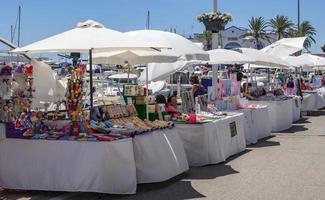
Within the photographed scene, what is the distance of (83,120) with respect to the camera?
308 inches

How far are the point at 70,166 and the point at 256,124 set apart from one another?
285 inches

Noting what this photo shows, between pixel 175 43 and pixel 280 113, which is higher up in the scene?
pixel 175 43

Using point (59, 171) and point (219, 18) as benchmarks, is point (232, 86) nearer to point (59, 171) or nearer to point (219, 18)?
point (219, 18)

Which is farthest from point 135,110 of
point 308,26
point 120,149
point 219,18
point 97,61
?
point 308,26

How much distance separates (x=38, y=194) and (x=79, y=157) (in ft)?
3.18

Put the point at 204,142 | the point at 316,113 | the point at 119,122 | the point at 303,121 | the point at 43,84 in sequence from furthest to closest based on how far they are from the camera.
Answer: the point at 316,113, the point at 303,121, the point at 43,84, the point at 204,142, the point at 119,122

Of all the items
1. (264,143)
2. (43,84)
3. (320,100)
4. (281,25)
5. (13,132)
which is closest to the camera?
(13,132)

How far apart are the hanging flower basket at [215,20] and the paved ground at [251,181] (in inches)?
205

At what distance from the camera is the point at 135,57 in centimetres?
1108

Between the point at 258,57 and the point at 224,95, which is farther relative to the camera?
the point at 258,57

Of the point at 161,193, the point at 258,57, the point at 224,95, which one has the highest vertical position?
the point at 258,57

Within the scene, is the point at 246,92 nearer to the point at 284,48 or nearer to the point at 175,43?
the point at 175,43

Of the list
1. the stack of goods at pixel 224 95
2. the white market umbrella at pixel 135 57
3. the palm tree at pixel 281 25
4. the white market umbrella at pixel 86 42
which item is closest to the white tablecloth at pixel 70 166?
the white market umbrella at pixel 86 42

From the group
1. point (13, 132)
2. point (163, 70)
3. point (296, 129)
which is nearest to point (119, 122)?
point (13, 132)
